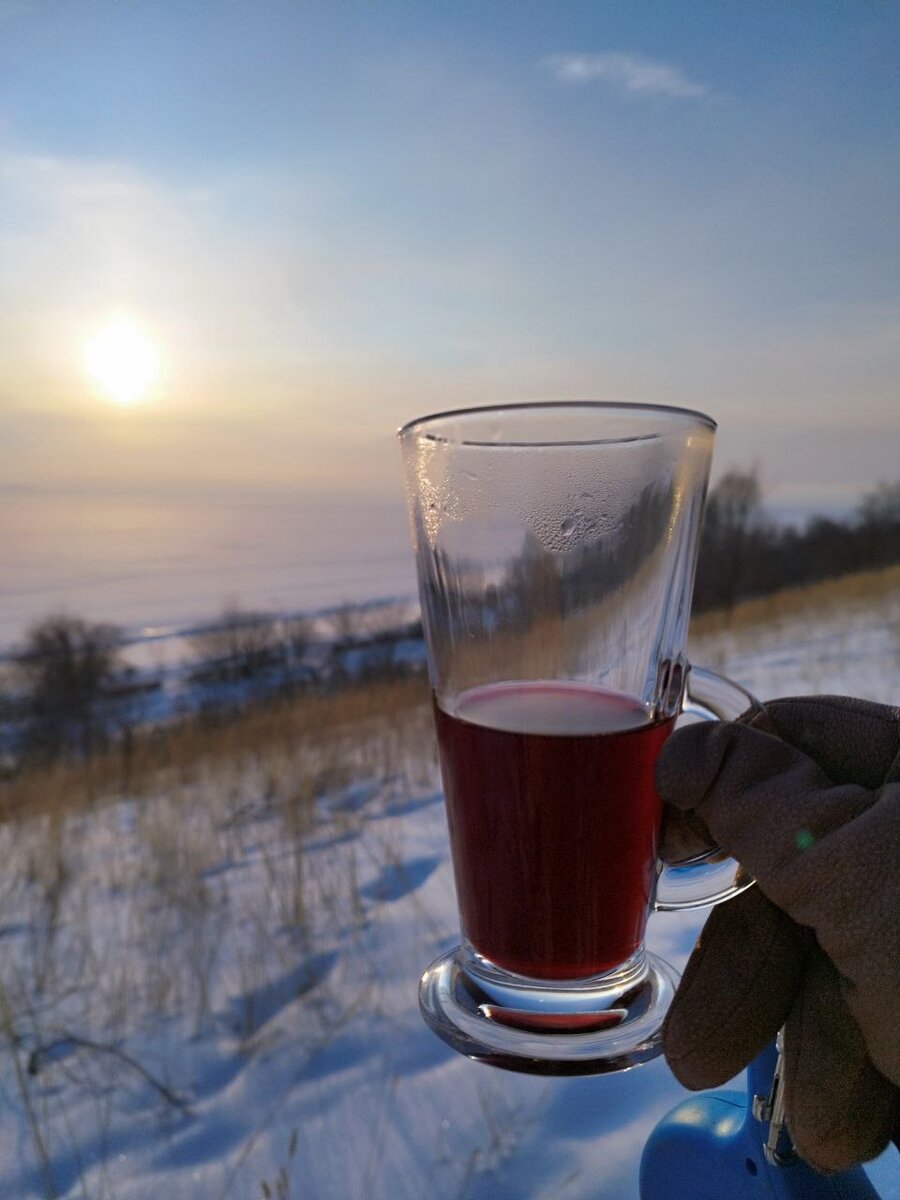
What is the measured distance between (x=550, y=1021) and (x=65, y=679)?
→ 703cm

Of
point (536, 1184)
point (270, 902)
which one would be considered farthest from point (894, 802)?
point (270, 902)

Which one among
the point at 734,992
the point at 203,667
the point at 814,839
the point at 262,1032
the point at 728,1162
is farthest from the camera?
the point at 203,667

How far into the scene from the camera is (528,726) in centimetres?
88

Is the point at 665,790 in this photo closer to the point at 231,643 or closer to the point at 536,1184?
the point at 536,1184

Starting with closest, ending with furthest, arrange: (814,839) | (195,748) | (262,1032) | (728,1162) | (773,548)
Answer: (814,839), (728,1162), (262,1032), (195,748), (773,548)

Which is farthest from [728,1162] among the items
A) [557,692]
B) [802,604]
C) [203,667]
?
[802,604]

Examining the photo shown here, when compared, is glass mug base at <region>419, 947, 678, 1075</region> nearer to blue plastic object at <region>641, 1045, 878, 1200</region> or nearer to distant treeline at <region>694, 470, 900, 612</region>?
blue plastic object at <region>641, 1045, 878, 1200</region>

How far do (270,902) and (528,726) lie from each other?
2106 mm

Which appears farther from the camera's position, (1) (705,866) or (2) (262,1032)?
(2) (262,1032)

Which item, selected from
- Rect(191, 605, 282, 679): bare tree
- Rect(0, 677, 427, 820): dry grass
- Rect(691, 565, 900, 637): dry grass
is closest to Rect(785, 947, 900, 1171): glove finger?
Rect(0, 677, 427, 820): dry grass

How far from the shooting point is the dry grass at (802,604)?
8.16m

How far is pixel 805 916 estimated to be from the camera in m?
0.82

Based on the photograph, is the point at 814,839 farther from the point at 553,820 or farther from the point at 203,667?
the point at 203,667

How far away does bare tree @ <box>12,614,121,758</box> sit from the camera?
6164 mm
